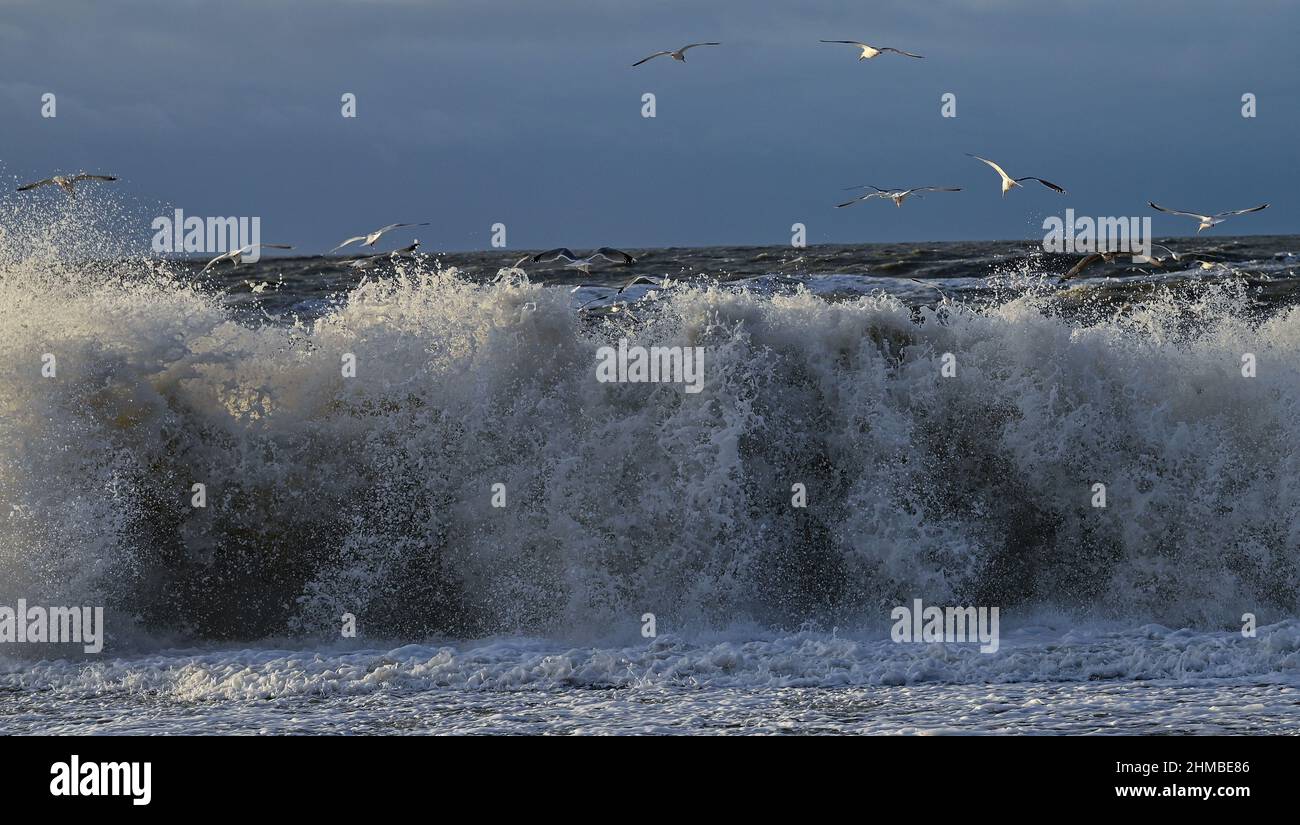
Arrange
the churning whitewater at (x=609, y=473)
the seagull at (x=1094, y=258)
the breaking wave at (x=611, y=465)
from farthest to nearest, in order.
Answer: the seagull at (x=1094, y=258)
the breaking wave at (x=611, y=465)
the churning whitewater at (x=609, y=473)

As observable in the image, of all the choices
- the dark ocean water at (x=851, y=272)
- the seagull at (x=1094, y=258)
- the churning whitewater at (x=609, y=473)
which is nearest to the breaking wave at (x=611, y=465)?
the churning whitewater at (x=609, y=473)

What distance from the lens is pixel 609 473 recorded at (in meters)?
11.3

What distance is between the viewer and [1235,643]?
9.23 metres

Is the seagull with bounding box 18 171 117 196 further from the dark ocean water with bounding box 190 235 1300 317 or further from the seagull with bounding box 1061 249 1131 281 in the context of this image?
the seagull with bounding box 1061 249 1131 281

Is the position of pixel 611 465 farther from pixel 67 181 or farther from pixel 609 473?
pixel 67 181

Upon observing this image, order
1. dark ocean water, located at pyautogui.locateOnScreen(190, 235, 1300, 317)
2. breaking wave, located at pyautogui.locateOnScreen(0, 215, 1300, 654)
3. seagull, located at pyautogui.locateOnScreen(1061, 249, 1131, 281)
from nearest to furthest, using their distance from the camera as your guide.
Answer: breaking wave, located at pyautogui.locateOnScreen(0, 215, 1300, 654), seagull, located at pyautogui.locateOnScreen(1061, 249, 1131, 281), dark ocean water, located at pyautogui.locateOnScreen(190, 235, 1300, 317)

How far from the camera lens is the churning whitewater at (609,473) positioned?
1038cm

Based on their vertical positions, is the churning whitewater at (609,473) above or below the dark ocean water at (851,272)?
below

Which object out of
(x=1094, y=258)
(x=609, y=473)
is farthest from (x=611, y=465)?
(x=1094, y=258)

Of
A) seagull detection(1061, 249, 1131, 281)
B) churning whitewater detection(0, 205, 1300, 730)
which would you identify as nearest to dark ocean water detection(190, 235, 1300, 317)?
seagull detection(1061, 249, 1131, 281)

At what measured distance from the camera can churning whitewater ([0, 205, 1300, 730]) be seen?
10375mm

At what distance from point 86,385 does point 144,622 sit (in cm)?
233

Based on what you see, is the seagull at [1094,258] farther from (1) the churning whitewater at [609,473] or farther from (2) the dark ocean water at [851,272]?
(2) the dark ocean water at [851,272]
